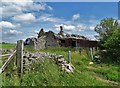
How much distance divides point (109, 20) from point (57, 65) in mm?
39775

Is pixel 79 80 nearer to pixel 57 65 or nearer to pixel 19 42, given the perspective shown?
pixel 57 65

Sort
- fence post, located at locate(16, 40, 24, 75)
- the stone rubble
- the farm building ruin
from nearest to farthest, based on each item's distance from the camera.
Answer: fence post, located at locate(16, 40, 24, 75)
the stone rubble
the farm building ruin

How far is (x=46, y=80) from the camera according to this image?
10.3 metres

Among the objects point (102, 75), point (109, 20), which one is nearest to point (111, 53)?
point (102, 75)

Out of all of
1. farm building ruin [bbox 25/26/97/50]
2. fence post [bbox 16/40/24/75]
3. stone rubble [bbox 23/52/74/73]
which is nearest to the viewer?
fence post [bbox 16/40/24/75]

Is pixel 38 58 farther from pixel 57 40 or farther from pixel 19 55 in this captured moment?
pixel 57 40

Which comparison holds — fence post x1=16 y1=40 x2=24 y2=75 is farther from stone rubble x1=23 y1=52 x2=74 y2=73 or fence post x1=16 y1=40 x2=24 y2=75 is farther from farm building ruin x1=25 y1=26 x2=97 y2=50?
farm building ruin x1=25 y1=26 x2=97 y2=50

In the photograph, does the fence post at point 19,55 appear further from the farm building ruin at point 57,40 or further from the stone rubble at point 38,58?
the farm building ruin at point 57,40

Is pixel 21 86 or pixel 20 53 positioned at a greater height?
pixel 20 53

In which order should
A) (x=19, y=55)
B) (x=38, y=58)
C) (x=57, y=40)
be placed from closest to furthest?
(x=19, y=55)
(x=38, y=58)
(x=57, y=40)

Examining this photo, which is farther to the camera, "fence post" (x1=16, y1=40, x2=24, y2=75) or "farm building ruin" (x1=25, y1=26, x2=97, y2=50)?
"farm building ruin" (x1=25, y1=26, x2=97, y2=50)

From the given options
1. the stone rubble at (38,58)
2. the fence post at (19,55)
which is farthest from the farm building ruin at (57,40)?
the fence post at (19,55)

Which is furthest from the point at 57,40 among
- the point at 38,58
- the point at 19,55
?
the point at 19,55

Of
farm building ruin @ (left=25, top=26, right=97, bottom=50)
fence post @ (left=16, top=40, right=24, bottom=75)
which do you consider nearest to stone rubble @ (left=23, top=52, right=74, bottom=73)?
fence post @ (left=16, top=40, right=24, bottom=75)
